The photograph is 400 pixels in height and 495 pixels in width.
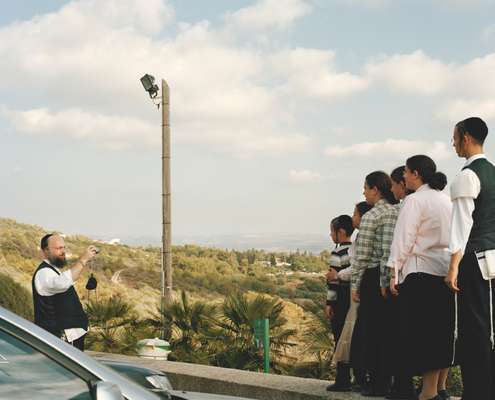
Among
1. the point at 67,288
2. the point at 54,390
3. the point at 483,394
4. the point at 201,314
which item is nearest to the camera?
the point at 54,390

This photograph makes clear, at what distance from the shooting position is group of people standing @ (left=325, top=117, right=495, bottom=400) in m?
6.37

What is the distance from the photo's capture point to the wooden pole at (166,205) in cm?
1755

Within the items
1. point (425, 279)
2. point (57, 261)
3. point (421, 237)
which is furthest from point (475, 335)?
point (57, 261)

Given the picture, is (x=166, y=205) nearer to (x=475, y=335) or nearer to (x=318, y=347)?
(x=318, y=347)

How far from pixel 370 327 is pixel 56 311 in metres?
2.61

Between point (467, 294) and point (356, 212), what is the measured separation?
6.85ft

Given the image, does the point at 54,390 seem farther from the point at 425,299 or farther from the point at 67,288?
the point at 67,288

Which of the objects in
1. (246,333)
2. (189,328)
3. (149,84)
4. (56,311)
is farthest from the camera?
(149,84)

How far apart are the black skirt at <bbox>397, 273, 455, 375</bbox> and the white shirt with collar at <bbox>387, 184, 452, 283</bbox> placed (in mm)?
78

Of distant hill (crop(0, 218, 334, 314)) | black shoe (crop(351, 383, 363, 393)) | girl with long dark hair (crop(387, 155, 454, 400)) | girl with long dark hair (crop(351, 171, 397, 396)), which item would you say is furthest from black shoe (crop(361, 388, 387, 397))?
distant hill (crop(0, 218, 334, 314))

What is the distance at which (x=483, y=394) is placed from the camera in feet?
20.8

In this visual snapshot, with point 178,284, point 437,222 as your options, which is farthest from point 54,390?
point 178,284

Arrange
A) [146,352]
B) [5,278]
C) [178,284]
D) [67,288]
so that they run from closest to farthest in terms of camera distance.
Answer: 1. [67,288]
2. [146,352]
3. [5,278]
4. [178,284]

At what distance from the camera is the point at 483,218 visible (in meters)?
6.37
